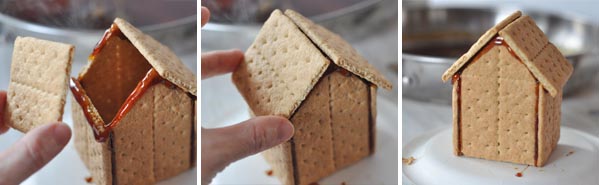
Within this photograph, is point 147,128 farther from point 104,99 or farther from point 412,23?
point 412,23

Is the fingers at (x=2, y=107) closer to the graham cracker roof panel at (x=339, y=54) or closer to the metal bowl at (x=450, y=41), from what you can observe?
the graham cracker roof panel at (x=339, y=54)

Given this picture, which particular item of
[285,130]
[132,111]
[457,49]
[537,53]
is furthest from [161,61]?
[457,49]

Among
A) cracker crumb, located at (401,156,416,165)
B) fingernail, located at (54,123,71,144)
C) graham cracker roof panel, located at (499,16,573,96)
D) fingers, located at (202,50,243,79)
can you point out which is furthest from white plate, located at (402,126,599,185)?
→ fingernail, located at (54,123,71,144)

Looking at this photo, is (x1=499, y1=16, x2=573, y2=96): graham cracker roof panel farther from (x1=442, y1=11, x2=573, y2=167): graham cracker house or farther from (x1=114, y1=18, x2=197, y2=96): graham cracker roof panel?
(x1=114, y1=18, x2=197, y2=96): graham cracker roof panel

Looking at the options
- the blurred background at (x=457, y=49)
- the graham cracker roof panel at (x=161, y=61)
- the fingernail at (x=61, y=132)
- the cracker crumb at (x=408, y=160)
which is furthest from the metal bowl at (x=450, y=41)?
the fingernail at (x=61, y=132)

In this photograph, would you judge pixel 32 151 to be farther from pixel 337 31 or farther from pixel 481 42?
pixel 337 31

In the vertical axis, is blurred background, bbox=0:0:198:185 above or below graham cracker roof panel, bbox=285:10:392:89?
below

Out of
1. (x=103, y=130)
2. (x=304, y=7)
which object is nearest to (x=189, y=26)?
(x=304, y=7)
